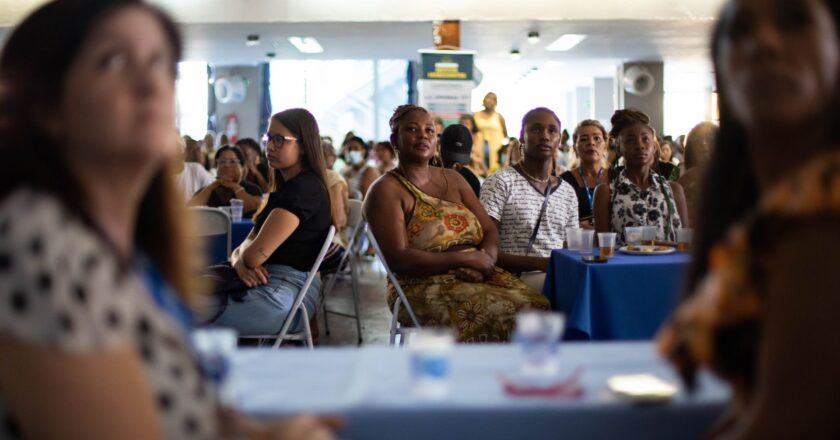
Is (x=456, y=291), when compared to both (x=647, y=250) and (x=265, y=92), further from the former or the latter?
(x=265, y=92)

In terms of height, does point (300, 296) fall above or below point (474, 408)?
below

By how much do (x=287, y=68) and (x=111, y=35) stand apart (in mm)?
16735

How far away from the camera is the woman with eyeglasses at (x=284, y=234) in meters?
3.44

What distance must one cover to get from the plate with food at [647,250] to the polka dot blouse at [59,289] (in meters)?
2.80

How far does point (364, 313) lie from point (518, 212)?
2537 millimetres

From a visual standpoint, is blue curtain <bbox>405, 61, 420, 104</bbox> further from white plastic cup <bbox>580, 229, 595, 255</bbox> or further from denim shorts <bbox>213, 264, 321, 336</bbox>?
white plastic cup <bbox>580, 229, 595, 255</bbox>

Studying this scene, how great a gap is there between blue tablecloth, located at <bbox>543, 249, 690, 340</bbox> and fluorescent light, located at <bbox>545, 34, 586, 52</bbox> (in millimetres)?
9471

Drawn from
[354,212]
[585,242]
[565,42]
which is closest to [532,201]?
[585,242]

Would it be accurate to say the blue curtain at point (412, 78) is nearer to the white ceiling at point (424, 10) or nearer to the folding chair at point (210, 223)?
the white ceiling at point (424, 10)

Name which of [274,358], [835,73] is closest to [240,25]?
[274,358]

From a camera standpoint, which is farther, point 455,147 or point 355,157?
point 355,157

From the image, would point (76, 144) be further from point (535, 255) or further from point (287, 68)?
point (287, 68)

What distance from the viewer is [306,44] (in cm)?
1336

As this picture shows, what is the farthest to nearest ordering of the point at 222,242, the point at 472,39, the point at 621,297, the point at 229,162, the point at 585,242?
the point at 472,39
the point at 229,162
the point at 222,242
the point at 585,242
the point at 621,297
